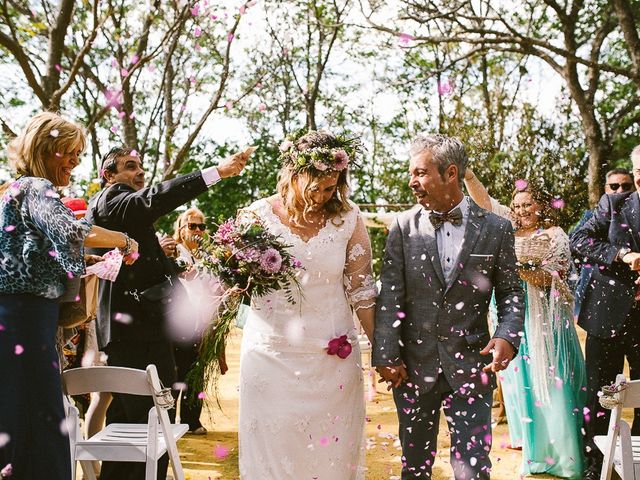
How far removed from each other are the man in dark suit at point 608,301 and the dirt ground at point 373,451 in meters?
0.81

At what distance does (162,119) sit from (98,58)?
93.5 inches

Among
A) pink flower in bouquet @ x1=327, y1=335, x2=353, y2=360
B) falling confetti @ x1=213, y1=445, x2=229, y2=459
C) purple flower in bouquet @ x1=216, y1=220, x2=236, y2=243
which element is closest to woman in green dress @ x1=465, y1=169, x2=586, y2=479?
pink flower in bouquet @ x1=327, y1=335, x2=353, y2=360

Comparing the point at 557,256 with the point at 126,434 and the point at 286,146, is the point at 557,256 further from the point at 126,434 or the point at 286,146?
the point at 126,434

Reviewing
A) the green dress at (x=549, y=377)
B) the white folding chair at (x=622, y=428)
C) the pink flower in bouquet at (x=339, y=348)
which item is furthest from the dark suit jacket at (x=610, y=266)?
the pink flower in bouquet at (x=339, y=348)

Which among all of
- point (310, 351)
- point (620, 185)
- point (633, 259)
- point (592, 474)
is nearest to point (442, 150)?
point (310, 351)

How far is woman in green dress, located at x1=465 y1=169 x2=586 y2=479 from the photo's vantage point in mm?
4762

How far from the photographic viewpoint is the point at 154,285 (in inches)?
159

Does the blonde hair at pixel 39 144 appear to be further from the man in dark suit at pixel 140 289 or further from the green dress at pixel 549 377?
the green dress at pixel 549 377

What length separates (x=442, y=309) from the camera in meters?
3.26

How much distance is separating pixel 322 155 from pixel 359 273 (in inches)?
25.6

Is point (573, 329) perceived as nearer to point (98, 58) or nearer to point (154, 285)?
point (154, 285)

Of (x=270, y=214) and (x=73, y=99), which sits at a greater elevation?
Answer: (x=73, y=99)

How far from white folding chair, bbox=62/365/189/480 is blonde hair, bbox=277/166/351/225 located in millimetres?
1131

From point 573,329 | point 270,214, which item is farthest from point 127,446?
→ point 573,329
